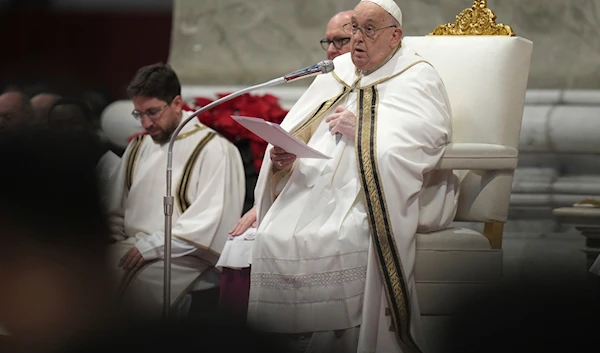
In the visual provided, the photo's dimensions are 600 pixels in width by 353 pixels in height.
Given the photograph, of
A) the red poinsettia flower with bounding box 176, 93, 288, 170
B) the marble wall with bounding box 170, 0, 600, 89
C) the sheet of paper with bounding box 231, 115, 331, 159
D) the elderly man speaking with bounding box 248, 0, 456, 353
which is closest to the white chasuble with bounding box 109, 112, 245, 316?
the red poinsettia flower with bounding box 176, 93, 288, 170

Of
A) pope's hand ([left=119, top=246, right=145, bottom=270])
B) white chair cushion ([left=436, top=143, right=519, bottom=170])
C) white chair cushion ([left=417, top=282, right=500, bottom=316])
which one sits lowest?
pope's hand ([left=119, top=246, right=145, bottom=270])

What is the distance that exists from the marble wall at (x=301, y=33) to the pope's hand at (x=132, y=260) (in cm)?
186

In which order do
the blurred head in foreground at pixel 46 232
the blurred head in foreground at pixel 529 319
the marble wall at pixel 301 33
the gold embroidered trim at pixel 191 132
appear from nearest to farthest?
the blurred head in foreground at pixel 529 319
the blurred head in foreground at pixel 46 232
the gold embroidered trim at pixel 191 132
the marble wall at pixel 301 33

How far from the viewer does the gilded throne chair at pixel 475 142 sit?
3855 millimetres

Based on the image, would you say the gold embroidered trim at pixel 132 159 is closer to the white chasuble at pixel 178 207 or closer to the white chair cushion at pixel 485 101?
the white chasuble at pixel 178 207

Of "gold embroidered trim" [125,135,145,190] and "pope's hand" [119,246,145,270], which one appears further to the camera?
"gold embroidered trim" [125,135,145,190]

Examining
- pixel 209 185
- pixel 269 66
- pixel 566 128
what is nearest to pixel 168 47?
pixel 269 66

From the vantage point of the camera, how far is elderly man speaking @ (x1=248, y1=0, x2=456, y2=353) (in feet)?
12.2

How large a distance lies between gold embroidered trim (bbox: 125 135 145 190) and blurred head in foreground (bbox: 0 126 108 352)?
1837 millimetres

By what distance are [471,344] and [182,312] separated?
2423 mm

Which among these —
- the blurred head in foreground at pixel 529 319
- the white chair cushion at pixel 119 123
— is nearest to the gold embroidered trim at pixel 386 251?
the blurred head in foreground at pixel 529 319

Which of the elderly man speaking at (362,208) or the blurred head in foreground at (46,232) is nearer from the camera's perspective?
the blurred head in foreground at (46,232)

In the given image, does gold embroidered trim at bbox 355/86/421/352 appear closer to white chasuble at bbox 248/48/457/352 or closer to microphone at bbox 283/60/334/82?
white chasuble at bbox 248/48/457/352

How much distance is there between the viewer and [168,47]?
20.1ft
